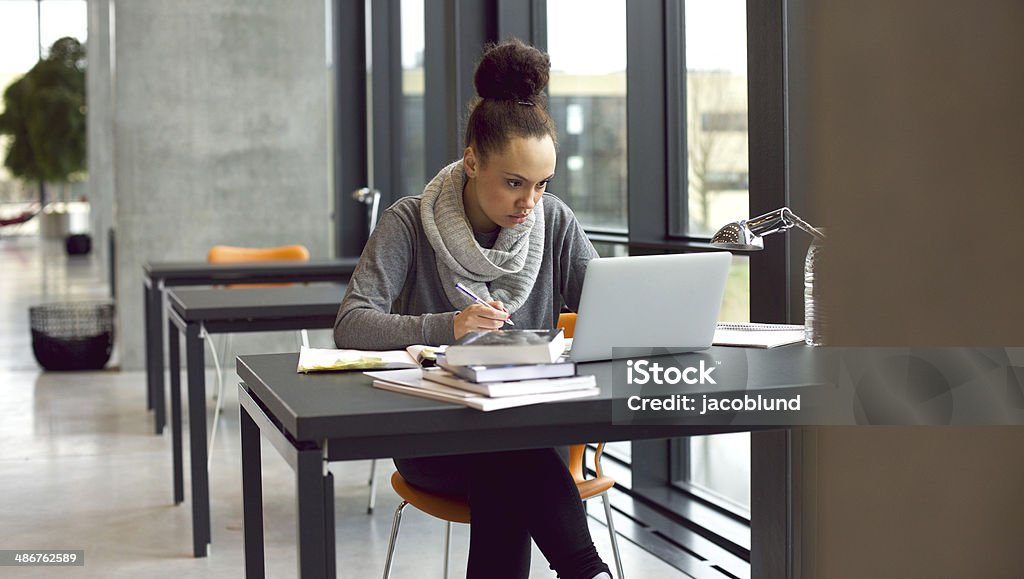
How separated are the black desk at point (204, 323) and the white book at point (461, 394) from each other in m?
1.64

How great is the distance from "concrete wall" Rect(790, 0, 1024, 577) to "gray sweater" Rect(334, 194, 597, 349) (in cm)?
129

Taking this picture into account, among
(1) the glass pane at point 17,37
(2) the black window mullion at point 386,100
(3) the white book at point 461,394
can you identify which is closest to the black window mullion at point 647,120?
(3) the white book at point 461,394

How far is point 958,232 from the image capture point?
2.54ft

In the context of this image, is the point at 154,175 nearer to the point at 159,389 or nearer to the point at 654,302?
the point at 159,389

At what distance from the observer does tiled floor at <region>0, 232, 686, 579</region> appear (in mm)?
3102

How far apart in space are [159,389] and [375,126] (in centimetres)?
232

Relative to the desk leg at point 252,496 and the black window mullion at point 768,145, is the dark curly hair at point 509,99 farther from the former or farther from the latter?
the desk leg at point 252,496

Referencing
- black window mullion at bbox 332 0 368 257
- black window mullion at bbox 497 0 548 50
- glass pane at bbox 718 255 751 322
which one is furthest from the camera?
black window mullion at bbox 332 0 368 257

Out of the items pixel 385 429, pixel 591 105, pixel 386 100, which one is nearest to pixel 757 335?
pixel 385 429

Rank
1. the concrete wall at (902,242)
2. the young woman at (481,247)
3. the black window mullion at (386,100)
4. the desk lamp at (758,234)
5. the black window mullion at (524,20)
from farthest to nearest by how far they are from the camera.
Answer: the black window mullion at (386,100), the black window mullion at (524,20), the young woman at (481,247), the desk lamp at (758,234), the concrete wall at (902,242)

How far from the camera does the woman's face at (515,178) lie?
2.21 m

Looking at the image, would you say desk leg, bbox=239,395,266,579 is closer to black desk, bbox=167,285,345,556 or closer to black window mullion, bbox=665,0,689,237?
black desk, bbox=167,285,345,556

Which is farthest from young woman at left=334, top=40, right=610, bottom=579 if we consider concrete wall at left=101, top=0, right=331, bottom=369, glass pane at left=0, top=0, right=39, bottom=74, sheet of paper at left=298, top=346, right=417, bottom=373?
glass pane at left=0, top=0, right=39, bottom=74

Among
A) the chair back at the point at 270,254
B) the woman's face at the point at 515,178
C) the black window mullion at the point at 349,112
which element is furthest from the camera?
the black window mullion at the point at 349,112
